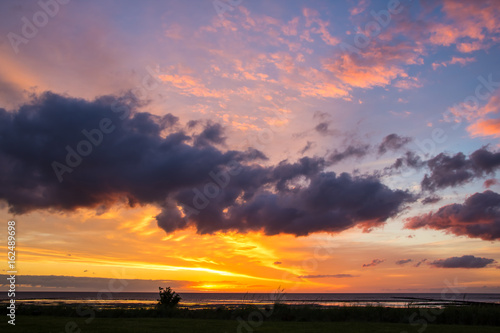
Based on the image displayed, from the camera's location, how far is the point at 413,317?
35.1 m

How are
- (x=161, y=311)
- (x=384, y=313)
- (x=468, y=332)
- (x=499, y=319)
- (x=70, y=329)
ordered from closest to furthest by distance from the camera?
1. (x=70, y=329)
2. (x=468, y=332)
3. (x=499, y=319)
4. (x=384, y=313)
5. (x=161, y=311)

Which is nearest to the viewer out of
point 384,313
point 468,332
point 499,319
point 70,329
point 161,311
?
point 70,329

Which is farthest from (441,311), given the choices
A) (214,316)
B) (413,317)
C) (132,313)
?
(132,313)

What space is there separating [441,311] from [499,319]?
184 inches

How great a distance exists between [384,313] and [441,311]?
211 inches

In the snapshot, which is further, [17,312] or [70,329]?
[17,312]

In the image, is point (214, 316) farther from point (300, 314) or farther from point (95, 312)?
point (95, 312)

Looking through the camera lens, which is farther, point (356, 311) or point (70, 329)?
point (356, 311)

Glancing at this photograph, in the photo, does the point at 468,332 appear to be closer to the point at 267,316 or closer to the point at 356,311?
the point at 356,311

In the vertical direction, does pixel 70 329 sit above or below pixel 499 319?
above

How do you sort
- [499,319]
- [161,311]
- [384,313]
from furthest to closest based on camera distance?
[161,311] < [384,313] < [499,319]

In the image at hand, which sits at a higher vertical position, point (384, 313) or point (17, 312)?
point (17, 312)

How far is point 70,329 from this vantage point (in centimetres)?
2356

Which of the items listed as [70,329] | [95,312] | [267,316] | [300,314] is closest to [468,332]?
[300,314]
